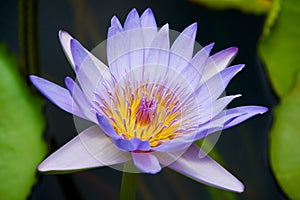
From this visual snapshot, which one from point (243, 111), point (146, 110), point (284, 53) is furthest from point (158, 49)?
point (284, 53)

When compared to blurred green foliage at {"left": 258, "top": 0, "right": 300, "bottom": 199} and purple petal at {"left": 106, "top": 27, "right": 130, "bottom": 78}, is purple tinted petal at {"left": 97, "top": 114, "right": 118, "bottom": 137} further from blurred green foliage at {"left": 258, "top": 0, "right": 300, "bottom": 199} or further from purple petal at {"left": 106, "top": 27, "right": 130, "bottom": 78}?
blurred green foliage at {"left": 258, "top": 0, "right": 300, "bottom": 199}

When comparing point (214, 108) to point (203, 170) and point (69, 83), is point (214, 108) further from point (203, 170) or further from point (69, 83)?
point (69, 83)

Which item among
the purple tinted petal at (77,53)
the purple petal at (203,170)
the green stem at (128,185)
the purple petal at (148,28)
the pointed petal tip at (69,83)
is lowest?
the green stem at (128,185)

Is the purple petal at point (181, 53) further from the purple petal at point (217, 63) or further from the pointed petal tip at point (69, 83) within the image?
the pointed petal tip at point (69, 83)

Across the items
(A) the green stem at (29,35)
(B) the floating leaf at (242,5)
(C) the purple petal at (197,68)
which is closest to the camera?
(C) the purple petal at (197,68)

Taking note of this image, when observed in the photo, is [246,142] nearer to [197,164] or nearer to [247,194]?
[247,194]

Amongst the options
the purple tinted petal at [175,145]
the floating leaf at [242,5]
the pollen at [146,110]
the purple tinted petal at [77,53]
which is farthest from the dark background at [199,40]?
the purple tinted petal at [77,53]

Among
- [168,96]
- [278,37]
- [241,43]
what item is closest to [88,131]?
[168,96]
